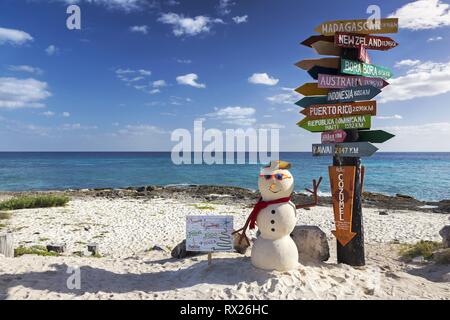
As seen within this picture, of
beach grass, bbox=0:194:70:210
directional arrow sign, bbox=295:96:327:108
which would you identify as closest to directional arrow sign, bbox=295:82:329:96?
directional arrow sign, bbox=295:96:327:108

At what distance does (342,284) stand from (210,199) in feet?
65.3

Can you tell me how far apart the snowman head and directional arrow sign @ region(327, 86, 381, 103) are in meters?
2.03

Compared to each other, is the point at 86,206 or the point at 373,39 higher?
the point at 373,39

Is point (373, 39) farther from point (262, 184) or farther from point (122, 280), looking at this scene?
point (122, 280)

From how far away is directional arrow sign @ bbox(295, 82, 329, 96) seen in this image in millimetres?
7496

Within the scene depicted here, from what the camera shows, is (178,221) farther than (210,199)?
No

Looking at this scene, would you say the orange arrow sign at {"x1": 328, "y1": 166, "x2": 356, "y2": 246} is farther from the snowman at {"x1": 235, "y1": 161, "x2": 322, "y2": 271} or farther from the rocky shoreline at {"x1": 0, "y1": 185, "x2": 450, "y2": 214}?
the rocky shoreline at {"x1": 0, "y1": 185, "x2": 450, "y2": 214}

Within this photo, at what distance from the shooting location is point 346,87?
7105mm

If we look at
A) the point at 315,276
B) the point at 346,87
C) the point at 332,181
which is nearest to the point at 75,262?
the point at 315,276

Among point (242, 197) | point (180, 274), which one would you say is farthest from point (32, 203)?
point (180, 274)

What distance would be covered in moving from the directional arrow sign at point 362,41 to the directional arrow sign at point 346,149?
2.09m

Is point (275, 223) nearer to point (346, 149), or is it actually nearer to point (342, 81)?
point (346, 149)

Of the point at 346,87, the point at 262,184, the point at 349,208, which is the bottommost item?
the point at 349,208

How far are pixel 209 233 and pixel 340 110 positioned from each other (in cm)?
373
